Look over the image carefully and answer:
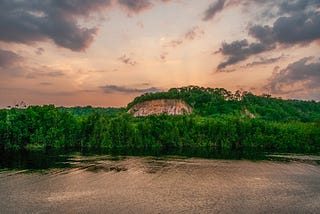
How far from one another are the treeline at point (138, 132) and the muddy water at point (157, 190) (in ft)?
153

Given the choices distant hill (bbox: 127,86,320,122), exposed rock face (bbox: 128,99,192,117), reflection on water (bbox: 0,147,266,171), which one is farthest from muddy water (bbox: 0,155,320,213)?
exposed rock face (bbox: 128,99,192,117)

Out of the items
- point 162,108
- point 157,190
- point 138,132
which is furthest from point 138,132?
point 162,108

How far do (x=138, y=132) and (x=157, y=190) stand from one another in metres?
67.9

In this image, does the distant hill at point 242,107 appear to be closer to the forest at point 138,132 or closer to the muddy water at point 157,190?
the forest at point 138,132

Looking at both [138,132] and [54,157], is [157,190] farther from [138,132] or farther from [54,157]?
[138,132]

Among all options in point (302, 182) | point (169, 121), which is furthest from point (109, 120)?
point (302, 182)

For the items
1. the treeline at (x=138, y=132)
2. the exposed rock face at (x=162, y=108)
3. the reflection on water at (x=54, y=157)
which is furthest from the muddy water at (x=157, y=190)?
the exposed rock face at (x=162, y=108)

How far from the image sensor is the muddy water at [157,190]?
89.1 ft

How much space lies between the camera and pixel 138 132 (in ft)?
333

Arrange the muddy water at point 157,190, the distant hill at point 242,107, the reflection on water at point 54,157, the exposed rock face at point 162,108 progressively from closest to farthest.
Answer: the muddy water at point 157,190 → the reflection on water at point 54,157 → the distant hill at point 242,107 → the exposed rock face at point 162,108

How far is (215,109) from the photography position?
170m

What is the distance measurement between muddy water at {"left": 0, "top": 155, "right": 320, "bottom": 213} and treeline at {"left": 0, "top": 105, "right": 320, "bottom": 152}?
153ft

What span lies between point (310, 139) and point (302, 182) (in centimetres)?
7247

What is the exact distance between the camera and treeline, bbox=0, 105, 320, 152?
8938 cm
